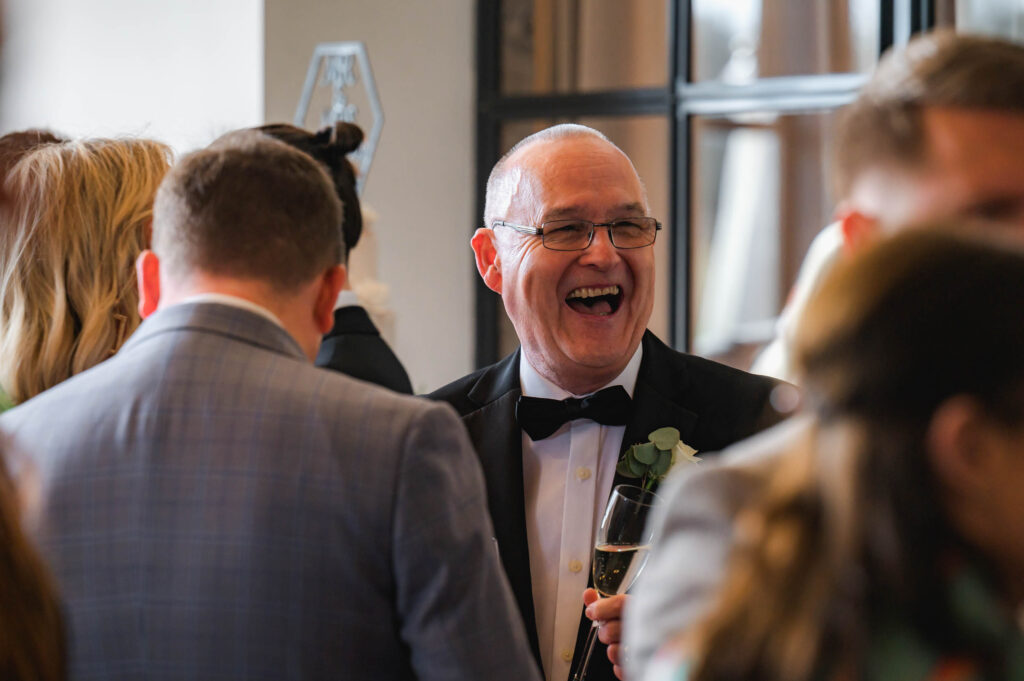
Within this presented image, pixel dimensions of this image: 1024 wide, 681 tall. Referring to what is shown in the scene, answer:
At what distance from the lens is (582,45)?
546cm

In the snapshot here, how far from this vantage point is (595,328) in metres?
2.41

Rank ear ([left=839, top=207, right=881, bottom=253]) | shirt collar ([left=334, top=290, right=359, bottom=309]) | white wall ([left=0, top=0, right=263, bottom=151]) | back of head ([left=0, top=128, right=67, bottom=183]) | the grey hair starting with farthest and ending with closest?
white wall ([left=0, top=0, right=263, bottom=151]) → shirt collar ([left=334, top=290, right=359, bottom=309]) → the grey hair → back of head ([left=0, top=128, right=67, bottom=183]) → ear ([left=839, top=207, right=881, bottom=253])

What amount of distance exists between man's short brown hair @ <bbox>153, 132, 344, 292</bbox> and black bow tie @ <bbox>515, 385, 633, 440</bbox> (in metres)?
0.76

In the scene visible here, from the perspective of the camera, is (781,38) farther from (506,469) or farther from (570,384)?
(506,469)

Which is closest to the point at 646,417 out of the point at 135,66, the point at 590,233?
the point at 590,233

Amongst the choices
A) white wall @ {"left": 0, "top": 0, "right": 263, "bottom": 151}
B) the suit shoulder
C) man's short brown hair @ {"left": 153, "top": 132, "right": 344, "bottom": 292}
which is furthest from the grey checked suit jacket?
white wall @ {"left": 0, "top": 0, "right": 263, "bottom": 151}

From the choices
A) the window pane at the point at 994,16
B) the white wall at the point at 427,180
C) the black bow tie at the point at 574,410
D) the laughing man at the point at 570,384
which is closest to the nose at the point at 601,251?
the laughing man at the point at 570,384

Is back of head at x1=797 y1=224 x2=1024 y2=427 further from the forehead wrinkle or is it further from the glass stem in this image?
the forehead wrinkle

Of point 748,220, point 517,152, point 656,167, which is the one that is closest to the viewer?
point 517,152

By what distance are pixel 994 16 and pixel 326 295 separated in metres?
3.67

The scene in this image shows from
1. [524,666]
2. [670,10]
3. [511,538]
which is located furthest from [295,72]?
[524,666]

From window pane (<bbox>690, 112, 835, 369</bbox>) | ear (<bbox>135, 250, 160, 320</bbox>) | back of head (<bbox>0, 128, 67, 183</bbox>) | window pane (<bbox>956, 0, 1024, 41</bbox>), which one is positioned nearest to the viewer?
ear (<bbox>135, 250, 160, 320</bbox>)

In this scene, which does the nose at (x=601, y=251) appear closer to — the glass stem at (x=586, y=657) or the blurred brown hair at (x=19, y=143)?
the glass stem at (x=586, y=657)

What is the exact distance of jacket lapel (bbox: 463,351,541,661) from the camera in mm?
2213
